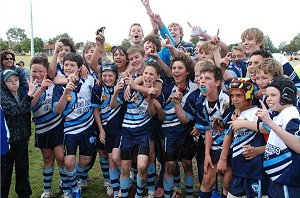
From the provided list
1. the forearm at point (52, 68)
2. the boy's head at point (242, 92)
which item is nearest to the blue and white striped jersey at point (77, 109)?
the forearm at point (52, 68)

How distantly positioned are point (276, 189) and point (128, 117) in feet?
7.21

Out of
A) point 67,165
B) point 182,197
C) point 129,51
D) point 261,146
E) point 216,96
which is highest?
point 129,51

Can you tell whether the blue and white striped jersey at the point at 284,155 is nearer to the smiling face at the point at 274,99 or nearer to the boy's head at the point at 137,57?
the smiling face at the point at 274,99

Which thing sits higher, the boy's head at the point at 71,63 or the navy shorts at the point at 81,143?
the boy's head at the point at 71,63

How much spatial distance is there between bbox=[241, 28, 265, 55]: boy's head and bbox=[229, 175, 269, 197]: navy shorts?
1.87 metres

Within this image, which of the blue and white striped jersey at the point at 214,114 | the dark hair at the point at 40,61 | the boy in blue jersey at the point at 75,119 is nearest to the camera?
the blue and white striped jersey at the point at 214,114

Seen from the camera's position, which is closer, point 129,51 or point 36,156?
point 129,51

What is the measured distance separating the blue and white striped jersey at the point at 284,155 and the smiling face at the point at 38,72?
10.9ft

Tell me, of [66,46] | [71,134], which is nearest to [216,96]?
[71,134]

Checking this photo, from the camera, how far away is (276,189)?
3.18m

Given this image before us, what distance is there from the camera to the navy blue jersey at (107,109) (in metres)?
4.89

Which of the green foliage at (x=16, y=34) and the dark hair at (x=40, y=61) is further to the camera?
the green foliage at (x=16, y=34)

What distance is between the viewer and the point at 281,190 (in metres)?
3.12

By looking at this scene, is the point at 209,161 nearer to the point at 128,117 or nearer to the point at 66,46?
the point at 128,117
